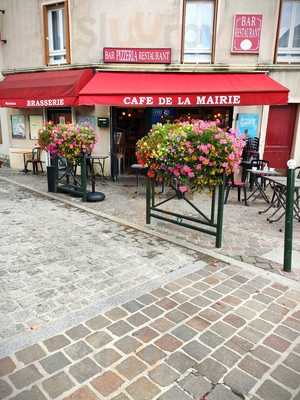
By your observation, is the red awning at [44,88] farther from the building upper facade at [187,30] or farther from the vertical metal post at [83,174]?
the vertical metal post at [83,174]

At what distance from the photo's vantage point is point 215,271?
4.25 metres

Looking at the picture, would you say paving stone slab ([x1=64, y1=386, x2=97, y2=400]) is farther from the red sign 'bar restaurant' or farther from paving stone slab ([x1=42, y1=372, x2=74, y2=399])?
the red sign 'bar restaurant'

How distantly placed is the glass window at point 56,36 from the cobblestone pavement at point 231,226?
4485 mm

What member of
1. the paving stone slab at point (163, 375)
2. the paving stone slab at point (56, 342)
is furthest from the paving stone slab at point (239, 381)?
the paving stone slab at point (56, 342)

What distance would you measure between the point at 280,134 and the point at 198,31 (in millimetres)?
3963

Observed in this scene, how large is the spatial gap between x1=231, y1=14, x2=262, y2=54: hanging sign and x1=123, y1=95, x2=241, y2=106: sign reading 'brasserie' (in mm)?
2061

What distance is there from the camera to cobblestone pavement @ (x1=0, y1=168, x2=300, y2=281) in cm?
487

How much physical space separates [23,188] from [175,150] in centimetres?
578

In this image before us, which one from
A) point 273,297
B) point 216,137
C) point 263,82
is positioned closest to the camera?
point 273,297

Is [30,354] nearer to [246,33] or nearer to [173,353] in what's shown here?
[173,353]

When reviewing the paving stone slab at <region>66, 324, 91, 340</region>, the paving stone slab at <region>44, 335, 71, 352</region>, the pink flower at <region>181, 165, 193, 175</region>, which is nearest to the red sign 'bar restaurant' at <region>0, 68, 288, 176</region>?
the pink flower at <region>181, 165, 193, 175</region>

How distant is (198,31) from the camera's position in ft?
31.7

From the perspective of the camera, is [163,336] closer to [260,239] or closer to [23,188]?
[260,239]

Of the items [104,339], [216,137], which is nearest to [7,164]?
[216,137]
